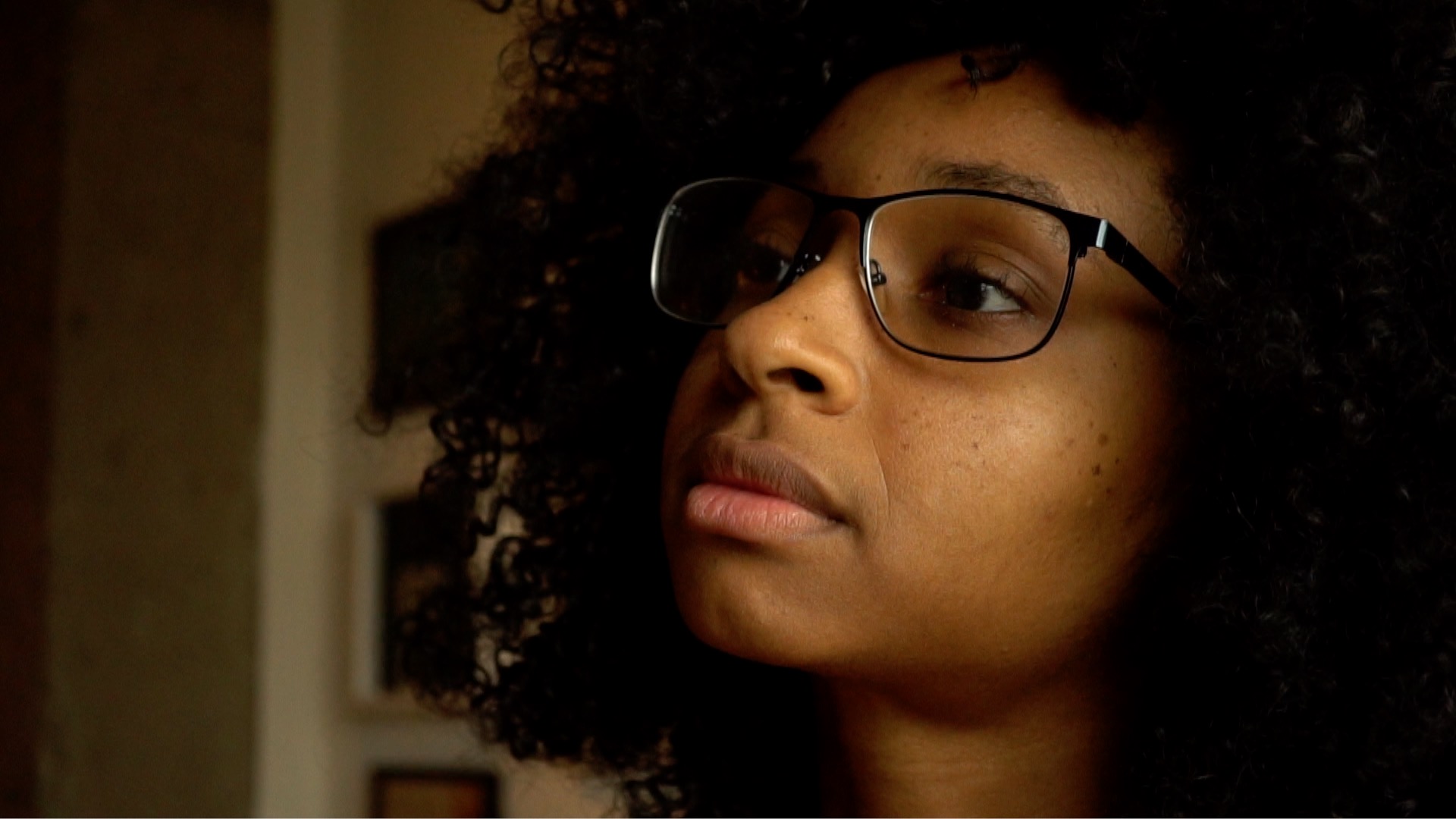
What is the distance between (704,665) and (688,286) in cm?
40

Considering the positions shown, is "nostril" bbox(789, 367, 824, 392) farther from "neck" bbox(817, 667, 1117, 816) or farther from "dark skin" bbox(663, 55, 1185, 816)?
"neck" bbox(817, 667, 1117, 816)

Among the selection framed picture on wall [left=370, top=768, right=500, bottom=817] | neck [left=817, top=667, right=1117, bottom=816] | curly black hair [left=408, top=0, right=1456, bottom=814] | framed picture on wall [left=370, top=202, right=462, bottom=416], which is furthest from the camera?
framed picture on wall [left=370, top=768, right=500, bottom=817]

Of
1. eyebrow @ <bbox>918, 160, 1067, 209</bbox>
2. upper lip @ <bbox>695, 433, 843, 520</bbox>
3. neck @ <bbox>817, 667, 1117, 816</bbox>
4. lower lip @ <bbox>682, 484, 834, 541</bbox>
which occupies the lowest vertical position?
neck @ <bbox>817, 667, 1117, 816</bbox>

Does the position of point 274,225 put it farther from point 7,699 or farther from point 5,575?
point 7,699

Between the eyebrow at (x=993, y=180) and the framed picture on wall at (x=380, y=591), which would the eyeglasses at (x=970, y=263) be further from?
the framed picture on wall at (x=380, y=591)

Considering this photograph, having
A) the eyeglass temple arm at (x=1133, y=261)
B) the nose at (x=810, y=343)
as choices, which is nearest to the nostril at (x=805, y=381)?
the nose at (x=810, y=343)

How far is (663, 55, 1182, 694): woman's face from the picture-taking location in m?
1.06

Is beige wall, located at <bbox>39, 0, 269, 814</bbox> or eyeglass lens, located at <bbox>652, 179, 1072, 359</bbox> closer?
Result: eyeglass lens, located at <bbox>652, 179, 1072, 359</bbox>

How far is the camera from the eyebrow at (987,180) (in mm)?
1104

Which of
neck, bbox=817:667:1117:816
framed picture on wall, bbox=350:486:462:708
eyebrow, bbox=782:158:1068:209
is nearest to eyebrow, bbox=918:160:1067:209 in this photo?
eyebrow, bbox=782:158:1068:209

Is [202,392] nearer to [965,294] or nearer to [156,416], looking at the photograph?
[156,416]

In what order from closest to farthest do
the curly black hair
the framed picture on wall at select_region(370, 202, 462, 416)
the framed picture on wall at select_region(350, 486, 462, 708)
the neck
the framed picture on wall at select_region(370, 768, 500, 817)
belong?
the curly black hair, the neck, the framed picture on wall at select_region(370, 202, 462, 416), the framed picture on wall at select_region(370, 768, 500, 817), the framed picture on wall at select_region(350, 486, 462, 708)

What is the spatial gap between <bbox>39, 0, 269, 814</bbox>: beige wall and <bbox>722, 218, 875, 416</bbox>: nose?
198 cm

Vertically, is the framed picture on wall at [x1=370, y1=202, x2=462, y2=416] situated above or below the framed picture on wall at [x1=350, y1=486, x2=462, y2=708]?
above
